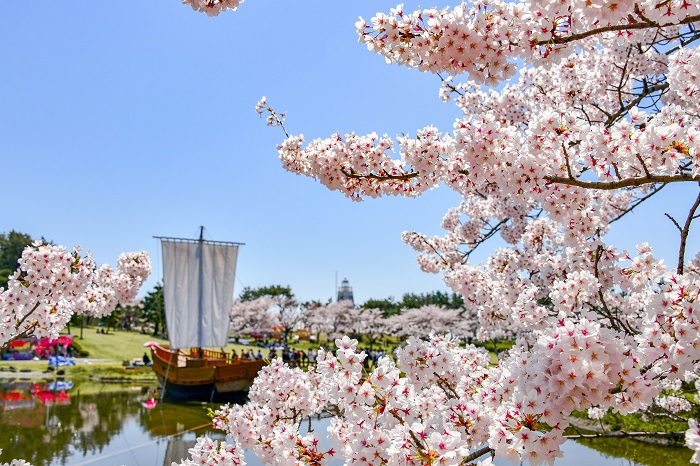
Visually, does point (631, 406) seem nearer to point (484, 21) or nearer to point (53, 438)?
point (484, 21)

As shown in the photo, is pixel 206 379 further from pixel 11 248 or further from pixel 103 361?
pixel 11 248

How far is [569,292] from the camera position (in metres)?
3.66

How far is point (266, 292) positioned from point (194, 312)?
114ft

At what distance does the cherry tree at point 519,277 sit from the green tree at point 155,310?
50.0 m

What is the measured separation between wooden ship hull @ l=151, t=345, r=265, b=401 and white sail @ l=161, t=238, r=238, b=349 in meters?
A: 1.62

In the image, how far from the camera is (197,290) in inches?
987

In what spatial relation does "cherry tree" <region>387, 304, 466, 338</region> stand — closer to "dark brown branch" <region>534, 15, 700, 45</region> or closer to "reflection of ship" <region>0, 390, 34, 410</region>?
"reflection of ship" <region>0, 390, 34, 410</region>

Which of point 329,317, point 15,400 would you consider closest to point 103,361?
point 15,400

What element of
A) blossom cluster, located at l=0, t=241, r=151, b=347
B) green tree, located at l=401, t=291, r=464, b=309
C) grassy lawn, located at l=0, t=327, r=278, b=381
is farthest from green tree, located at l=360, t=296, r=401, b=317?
blossom cluster, located at l=0, t=241, r=151, b=347

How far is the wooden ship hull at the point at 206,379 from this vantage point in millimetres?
20953

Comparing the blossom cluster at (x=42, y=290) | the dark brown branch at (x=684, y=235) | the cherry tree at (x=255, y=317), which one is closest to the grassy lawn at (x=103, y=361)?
the cherry tree at (x=255, y=317)

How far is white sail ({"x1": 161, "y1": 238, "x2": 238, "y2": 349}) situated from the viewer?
2434 centimetres

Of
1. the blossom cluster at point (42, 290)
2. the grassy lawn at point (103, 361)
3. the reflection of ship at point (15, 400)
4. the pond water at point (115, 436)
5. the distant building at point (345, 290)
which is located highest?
the distant building at point (345, 290)

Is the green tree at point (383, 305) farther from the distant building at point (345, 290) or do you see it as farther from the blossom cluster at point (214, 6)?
the blossom cluster at point (214, 6)
